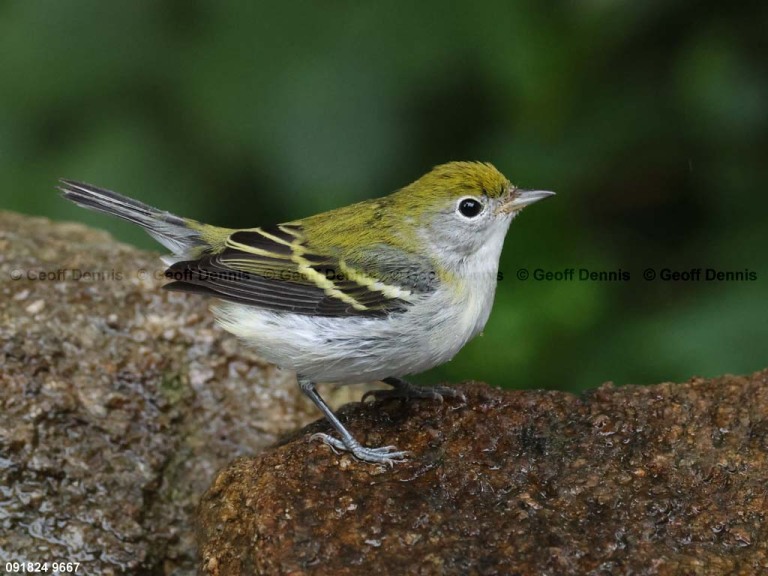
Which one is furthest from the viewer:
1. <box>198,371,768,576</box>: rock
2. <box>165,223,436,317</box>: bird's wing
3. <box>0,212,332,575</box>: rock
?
<box>165,223,436,317</box>: bird's wing

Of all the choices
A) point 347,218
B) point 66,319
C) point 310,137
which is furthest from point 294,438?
point 310,137

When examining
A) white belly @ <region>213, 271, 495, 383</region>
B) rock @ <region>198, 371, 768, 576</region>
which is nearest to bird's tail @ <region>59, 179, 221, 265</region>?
white belly @ <region>213, 271, 495, 383</region>

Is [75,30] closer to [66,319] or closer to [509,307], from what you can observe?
[66,319]

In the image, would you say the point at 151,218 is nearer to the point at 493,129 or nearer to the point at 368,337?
the point at 368,337

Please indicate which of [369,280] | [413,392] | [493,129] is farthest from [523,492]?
[493,129]

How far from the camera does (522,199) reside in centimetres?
415

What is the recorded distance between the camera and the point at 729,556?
2848mm

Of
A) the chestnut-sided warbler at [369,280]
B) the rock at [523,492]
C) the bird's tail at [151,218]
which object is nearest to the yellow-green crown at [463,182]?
the chestnut-sided warbler at [369,280]

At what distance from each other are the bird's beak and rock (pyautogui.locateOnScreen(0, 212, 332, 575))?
145 cm

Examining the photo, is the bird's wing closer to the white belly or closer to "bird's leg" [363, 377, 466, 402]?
the white belly

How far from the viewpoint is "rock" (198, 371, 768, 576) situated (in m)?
2.85

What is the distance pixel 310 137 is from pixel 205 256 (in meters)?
1.27

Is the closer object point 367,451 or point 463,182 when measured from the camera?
point 367,451

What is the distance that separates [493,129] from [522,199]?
1.35 metres
